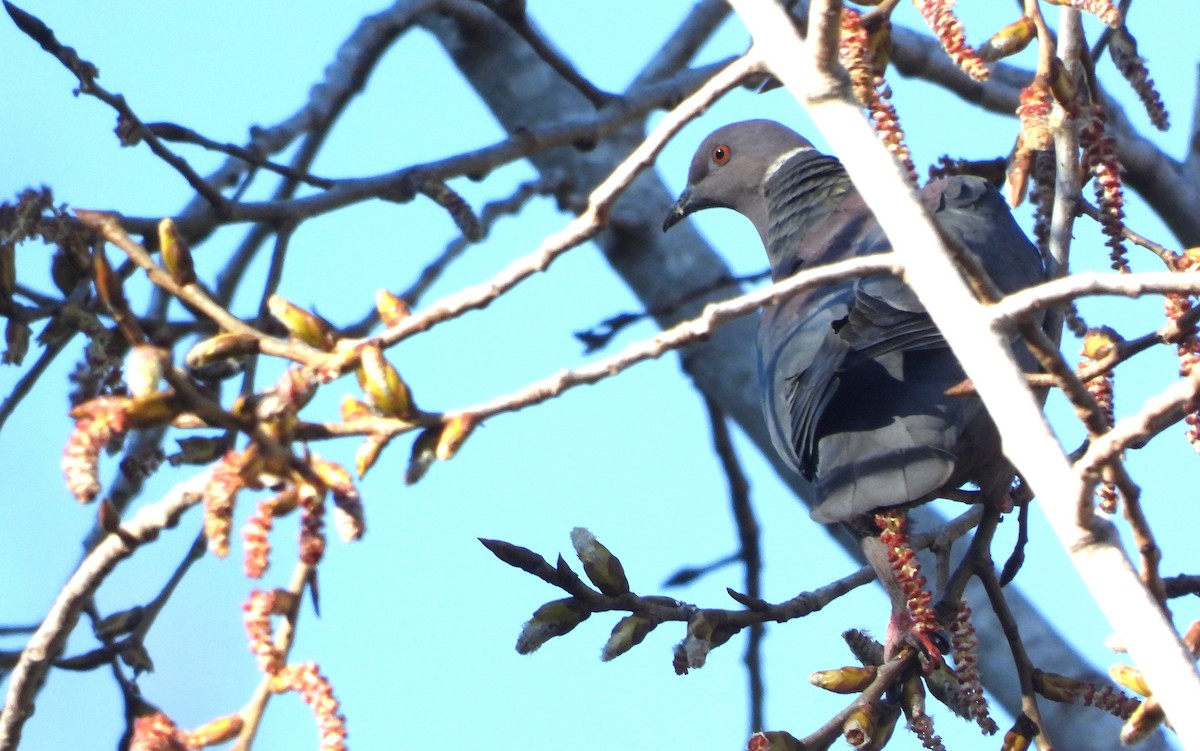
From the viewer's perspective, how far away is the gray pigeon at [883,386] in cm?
314

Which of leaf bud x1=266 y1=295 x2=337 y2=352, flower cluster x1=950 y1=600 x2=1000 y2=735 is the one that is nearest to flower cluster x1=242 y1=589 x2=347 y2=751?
leaf bud x1=266 y1=295 x2=337 y2=352

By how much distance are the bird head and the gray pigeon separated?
1.19 meters

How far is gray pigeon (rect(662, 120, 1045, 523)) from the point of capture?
3.14 m

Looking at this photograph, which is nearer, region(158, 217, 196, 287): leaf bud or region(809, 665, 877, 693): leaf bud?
region(158, 217, 196, 287): leaf bud

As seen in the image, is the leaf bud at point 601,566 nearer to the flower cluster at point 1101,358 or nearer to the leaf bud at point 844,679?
the leaf bud at point 844,679

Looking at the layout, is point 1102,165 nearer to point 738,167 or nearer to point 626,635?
point 626,635

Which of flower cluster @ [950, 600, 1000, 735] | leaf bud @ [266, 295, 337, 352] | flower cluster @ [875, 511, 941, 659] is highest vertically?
leaf bud @ [266, 295, 337, 352]

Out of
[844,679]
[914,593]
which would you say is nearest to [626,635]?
[844,679]

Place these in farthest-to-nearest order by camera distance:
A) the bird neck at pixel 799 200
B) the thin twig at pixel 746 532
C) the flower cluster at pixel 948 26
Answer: the thin twig at pixel 746 532
the bird neck at pixel 799 200
the flower cluster at pixel 948 26

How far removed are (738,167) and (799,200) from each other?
0.59 m

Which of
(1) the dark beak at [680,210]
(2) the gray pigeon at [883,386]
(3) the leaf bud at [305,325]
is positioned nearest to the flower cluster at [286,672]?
(3) the leaf bud at [305,325]

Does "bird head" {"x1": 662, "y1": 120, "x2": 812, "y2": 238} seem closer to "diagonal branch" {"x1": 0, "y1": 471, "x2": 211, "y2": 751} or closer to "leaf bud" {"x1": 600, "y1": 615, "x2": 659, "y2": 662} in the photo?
"leaf bud" {"x1": 600, "y1": 615, "x2": 659, "y2": 662}

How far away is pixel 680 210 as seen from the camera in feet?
17.3

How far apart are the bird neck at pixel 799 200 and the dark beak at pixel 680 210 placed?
47 cm
